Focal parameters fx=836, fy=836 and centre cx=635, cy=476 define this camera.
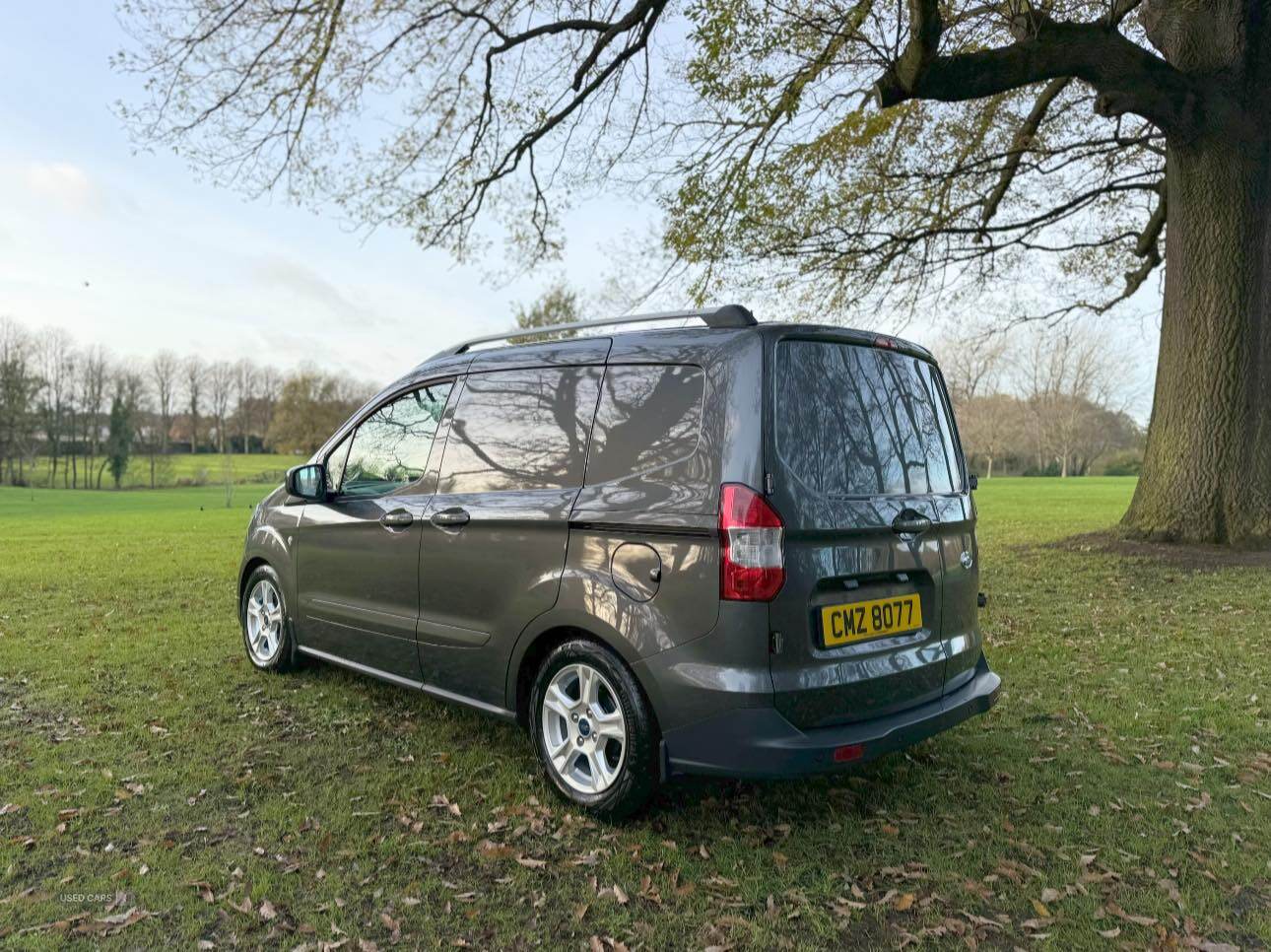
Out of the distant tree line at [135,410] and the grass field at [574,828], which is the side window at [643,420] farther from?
the distant tree line at [135,410]

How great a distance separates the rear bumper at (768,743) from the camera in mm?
2863

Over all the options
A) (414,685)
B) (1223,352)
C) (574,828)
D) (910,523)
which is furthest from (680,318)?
(1223,352)

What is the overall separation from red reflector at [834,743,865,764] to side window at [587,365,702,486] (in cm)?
118

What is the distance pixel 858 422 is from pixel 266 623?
402cm

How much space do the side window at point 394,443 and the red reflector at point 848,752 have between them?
7.74 feet

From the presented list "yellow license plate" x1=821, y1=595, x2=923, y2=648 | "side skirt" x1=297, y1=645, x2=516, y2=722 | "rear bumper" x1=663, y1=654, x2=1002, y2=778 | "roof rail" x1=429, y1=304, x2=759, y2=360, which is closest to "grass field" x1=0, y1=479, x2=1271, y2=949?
"side skirt" x1=297, y1=645, x2=516, y2=722

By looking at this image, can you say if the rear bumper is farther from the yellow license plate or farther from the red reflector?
the yellow license plate

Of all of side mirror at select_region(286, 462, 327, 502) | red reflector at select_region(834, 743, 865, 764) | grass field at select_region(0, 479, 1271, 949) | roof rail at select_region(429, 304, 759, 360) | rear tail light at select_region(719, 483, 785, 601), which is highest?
roof rail at select_region(429, 304, 759, 360)

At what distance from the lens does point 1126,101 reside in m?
9.06

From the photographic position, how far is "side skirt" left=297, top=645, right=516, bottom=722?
12.1 feet

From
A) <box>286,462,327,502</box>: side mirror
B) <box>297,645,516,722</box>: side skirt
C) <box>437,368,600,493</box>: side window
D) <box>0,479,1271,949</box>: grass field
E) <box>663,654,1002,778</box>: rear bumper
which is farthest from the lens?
<box>286,462,327,502</box>: side mirror

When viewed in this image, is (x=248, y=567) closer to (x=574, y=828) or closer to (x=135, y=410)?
(x=574, y=828)

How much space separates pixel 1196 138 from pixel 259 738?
10.9m

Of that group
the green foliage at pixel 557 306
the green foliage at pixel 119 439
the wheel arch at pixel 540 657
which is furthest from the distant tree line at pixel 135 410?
the wheel arch at pixel 540 657
